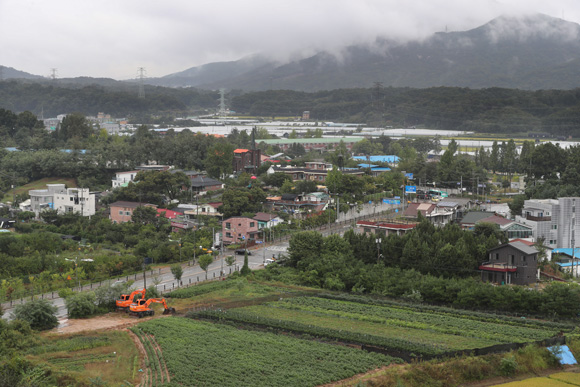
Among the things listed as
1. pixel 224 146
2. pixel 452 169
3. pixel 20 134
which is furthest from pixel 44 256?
pixel 20 134

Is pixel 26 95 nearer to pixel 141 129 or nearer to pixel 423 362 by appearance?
pixel 141 129

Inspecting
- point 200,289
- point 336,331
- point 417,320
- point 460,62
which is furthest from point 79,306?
point 460,62

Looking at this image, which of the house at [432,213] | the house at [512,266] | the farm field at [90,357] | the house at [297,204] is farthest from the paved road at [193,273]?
the house at [512,266]

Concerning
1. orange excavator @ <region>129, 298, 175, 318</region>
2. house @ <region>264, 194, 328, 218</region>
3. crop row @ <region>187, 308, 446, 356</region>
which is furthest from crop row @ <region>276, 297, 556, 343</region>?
house @ <region>264, 194, 328, 218</region>

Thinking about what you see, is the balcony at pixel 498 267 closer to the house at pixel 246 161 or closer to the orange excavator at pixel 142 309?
the orange excavator at pixel 142 309

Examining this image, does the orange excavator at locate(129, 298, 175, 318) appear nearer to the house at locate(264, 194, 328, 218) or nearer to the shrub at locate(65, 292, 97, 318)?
the shrub at locate(65, 292, 97, 318)
